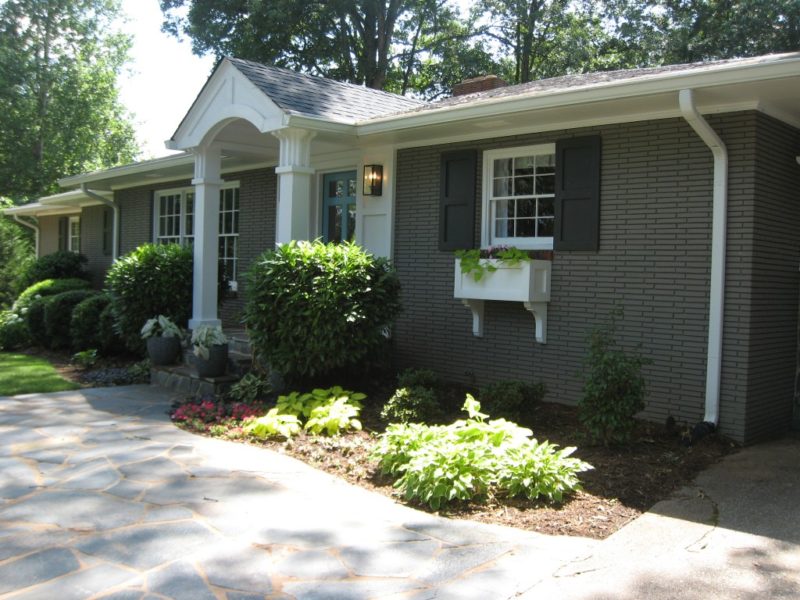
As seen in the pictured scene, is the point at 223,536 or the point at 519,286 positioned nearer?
the point at 223,536

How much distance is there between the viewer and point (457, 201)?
337 inches

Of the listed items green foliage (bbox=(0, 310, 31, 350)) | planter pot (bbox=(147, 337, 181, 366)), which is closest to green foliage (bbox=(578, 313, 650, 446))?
planter pot (bbox=(147, 337, 181, 366))

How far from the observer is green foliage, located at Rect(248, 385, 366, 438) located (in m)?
6.60

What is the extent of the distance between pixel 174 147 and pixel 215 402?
13.3 feet

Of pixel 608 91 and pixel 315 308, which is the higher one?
pixel 608 91

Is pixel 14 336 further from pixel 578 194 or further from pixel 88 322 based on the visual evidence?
pixel 578 194

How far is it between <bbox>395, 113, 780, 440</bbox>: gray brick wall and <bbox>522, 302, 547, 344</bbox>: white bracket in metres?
0.07

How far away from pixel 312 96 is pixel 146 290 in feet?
11.6

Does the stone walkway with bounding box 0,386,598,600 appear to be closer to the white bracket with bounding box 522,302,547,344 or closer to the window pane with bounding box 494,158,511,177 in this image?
the white bracket with bounding box 522,302,547,344

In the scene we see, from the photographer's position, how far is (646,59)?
20.9 meters

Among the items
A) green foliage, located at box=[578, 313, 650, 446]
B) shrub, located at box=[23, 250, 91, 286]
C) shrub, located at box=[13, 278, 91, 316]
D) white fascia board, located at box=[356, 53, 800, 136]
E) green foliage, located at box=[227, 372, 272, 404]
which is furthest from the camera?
shrub, located at box=[23, 250, 91, 286]

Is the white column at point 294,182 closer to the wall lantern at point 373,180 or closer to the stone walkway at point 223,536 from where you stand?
the wall lantern at point 373,180

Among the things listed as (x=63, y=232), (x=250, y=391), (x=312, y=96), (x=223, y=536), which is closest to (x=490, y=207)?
(x=312, y=96)

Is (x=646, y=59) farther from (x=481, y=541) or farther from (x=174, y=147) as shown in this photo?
(x=481, y=541)
